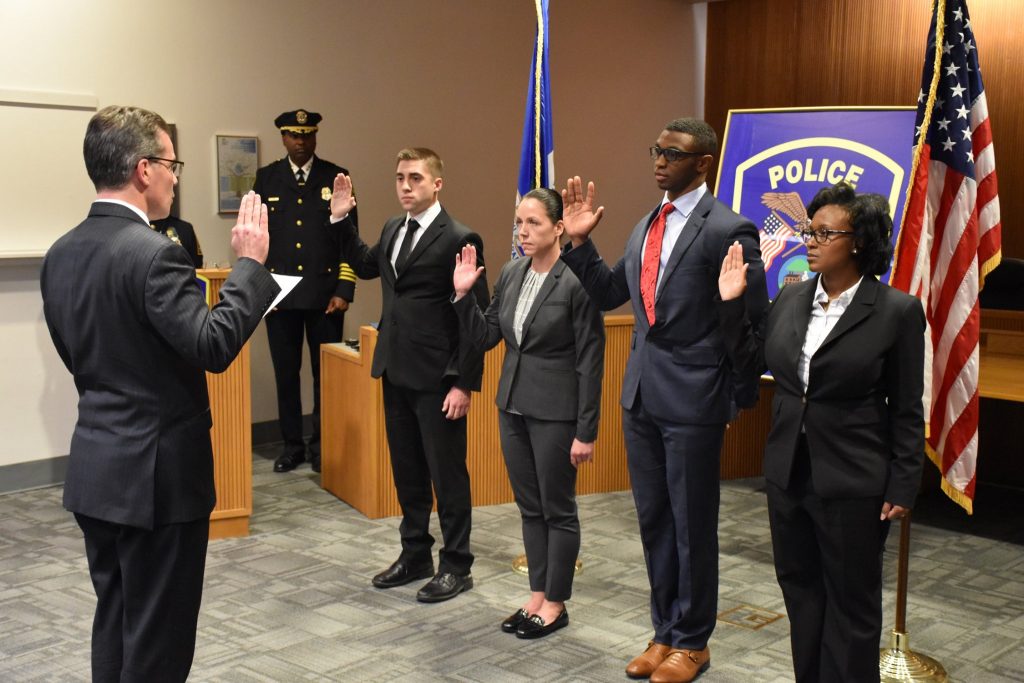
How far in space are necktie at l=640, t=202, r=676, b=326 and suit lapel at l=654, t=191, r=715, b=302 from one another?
0.15 feet

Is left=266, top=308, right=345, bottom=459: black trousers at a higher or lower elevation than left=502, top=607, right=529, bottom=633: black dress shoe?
higher

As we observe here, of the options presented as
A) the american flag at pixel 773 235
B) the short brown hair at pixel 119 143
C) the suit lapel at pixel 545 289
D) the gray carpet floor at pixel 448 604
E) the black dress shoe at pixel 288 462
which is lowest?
the gray carpet floor at pixel 448 604

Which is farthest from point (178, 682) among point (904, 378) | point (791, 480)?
point (904, 378)

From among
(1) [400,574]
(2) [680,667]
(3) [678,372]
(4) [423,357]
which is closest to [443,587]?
(1) [400,574]

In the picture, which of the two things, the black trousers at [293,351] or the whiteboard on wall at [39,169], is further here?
A: the black trousers at [293,351]

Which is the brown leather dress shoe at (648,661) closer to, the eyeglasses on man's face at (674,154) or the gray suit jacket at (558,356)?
the gray suit jacket at (558,356)

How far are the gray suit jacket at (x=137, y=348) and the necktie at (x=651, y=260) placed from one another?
4.35ft

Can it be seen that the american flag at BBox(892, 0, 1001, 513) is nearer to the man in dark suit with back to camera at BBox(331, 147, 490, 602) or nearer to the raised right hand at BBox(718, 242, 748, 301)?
the raised right hand at BBox(718, 242, 748, 301)

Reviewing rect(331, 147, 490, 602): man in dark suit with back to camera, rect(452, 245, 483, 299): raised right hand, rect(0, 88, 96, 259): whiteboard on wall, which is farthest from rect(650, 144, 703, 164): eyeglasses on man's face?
rect(0, 88, 96, 259): whiteboard on wall

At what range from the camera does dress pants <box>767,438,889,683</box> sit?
9.87ft

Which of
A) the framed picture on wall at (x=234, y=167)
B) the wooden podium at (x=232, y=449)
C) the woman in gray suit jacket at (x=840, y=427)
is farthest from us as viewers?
the framed picture on wall at (x=234, y=167)

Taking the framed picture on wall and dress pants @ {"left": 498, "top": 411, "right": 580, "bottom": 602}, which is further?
the framed picture on wall

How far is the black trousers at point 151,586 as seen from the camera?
2605 mm

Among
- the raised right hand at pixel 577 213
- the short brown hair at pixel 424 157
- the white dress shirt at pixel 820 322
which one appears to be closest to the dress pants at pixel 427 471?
the short brown hair at pixel 424 157
